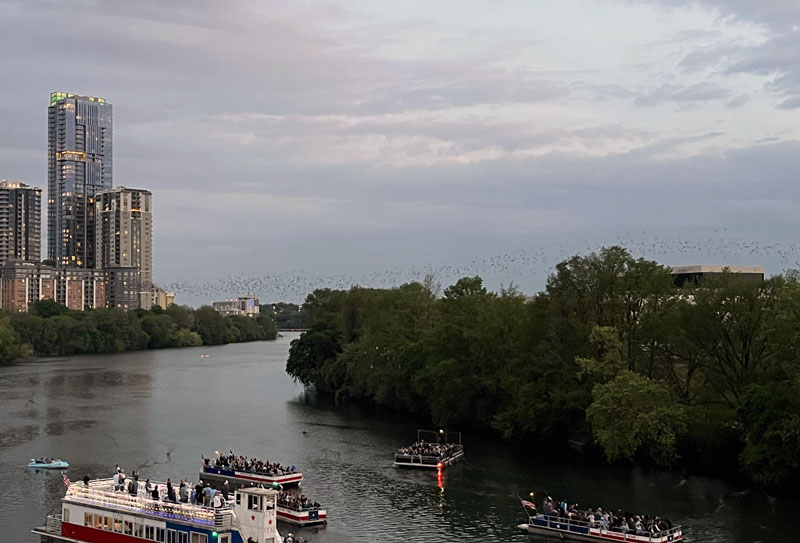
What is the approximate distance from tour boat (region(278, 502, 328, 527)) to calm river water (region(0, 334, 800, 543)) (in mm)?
945

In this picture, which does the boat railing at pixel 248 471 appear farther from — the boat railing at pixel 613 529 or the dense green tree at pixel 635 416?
the dense green tree at pixel 635 416

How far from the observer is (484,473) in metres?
70.2

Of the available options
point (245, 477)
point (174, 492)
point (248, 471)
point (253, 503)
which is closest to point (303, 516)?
point (174, 492)

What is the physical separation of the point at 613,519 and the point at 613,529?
3.22 feet

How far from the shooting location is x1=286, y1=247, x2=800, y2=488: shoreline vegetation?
63781mm

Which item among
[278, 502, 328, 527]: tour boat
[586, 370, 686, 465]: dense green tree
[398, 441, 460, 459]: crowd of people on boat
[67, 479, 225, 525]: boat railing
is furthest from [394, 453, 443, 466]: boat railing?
[67, 479, 225, 525]: boat railing

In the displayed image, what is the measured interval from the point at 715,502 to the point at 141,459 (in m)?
43.9

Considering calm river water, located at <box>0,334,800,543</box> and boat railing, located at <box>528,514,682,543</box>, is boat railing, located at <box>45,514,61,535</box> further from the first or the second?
boat railing, located at <box>528,514,682,543</box>

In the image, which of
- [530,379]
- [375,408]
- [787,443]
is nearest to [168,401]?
[375,408]

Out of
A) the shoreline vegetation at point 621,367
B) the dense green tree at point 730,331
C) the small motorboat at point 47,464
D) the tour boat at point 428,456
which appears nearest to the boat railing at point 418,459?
the tour boat at point 428,456

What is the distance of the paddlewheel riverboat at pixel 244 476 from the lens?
216 ft

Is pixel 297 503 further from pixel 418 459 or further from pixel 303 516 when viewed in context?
pixel 418 459

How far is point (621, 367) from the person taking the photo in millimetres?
74625

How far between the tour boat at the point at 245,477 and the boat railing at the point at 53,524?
15.8 metres
